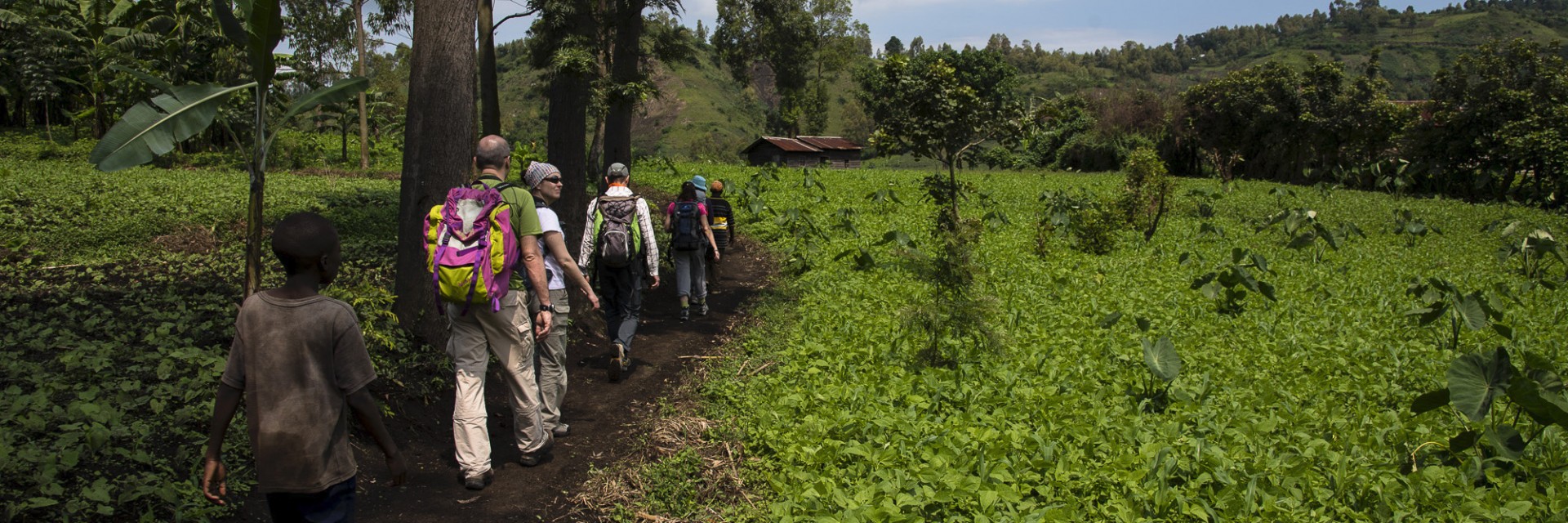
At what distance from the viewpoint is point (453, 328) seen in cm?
504

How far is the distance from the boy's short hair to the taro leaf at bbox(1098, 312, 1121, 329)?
7.08 meters

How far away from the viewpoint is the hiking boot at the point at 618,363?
7430mm

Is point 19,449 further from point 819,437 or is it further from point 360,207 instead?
point 360,207

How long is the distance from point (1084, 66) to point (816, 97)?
133 metres

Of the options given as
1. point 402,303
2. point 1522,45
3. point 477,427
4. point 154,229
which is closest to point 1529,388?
point 477,427

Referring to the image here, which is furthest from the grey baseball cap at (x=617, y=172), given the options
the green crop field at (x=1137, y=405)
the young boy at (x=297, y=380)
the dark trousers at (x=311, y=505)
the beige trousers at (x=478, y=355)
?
the dark trousers at (x=311, y=505)

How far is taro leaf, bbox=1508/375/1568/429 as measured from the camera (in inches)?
202

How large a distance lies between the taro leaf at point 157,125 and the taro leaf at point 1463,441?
23.1 feet

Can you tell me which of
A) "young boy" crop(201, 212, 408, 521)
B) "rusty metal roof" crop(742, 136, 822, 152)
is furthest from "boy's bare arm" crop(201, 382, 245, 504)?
"rusty metal roof" crop(742, 136, 822, 152)

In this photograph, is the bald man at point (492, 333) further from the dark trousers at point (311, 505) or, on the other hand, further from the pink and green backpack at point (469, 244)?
the dark trousers at point (311, 505)

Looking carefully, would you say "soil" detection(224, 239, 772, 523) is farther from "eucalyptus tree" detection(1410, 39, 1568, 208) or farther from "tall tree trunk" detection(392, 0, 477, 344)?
"eucalyptus tree" detection(1410, 39, 1568, 208)

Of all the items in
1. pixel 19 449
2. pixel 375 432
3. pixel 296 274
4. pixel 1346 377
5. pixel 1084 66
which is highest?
pixel 1084 66

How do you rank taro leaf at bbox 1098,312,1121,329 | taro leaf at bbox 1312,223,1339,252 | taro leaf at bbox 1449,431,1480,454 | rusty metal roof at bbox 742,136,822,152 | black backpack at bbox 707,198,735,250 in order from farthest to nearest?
1. rusty metal roof at bbox 742,136,822,152
2. taro leaf at bbox 1312,223,1339,252
3. black backpack at bbox 707,198,735,250
4. taro leaf at bbox 1098,312,1121,329
5. taro leaf at bbox 1449,431,1480,454

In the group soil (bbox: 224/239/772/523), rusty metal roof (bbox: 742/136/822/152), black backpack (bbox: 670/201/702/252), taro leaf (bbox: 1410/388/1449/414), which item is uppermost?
rusty metal roof (bbox: 742/136/822/152)
